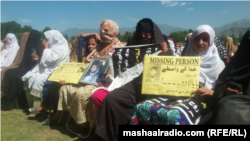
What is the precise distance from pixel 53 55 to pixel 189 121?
10.8 ft

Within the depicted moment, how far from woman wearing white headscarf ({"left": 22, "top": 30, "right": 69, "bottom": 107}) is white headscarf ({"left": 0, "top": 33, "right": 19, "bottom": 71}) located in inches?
67.6

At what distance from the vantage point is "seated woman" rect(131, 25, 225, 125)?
216cm

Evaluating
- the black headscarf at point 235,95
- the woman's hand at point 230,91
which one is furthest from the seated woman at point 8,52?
the woman's hand at point 230,91

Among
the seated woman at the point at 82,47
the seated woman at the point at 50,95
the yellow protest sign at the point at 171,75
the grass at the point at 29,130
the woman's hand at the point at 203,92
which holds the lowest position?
the grass at the point at 29,130

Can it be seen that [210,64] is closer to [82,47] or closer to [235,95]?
[235,95]

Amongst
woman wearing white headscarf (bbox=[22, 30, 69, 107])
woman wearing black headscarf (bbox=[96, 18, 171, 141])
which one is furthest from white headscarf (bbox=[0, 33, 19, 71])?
woman wearing black headscarf (bbox=[96, 18, 171, 141])

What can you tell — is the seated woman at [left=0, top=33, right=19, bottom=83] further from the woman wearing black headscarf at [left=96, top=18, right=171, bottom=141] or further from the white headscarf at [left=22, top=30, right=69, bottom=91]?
the woman wearing black headscarf at [left=96, top=18, right=171, bottom=141]

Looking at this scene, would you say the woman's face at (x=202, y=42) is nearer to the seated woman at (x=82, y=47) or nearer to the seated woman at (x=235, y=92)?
the seated woman at (x=235, y=92)

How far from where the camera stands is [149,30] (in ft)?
10.6

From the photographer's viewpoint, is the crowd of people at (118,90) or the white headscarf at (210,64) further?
the white headscarf at (210,64)

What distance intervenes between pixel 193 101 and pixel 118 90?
1.03m

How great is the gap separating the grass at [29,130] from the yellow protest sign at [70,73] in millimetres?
932

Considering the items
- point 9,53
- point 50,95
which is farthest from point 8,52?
point 50,95

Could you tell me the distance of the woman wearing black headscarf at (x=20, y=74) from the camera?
502 centimetres
